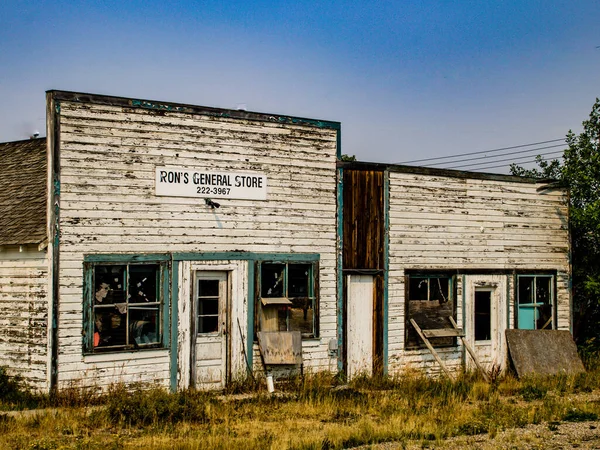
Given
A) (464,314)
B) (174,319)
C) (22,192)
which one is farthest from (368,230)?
(22,192)

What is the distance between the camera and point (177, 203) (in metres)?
13.6

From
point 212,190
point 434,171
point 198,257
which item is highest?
point 434,171

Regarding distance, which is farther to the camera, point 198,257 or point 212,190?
point 212,190

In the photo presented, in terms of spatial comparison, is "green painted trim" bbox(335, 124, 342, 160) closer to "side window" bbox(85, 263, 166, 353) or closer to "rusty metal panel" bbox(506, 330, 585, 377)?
"side window" bbox(85, 263, 166, 353)

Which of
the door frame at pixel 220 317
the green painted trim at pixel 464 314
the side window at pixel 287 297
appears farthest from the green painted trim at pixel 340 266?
the green painted trim at pixel 464 314

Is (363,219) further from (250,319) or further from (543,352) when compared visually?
(543,352)

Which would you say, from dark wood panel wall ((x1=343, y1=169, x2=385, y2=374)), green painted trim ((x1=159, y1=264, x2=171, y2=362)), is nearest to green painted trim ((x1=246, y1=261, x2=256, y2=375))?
green painted trim ((x1=159, y1=264, x2=171, y2=362))

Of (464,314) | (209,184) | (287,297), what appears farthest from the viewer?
(464,314)

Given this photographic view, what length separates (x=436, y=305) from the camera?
16516mm

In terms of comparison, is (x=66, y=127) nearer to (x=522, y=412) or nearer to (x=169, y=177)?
(x=169, y=177)

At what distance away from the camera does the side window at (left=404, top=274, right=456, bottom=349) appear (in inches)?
638

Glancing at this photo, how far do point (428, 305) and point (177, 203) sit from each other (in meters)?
5.85

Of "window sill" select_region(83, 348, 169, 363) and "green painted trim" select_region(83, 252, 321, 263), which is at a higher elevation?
"green painted trim" select_region(83, 252, 321, 263)

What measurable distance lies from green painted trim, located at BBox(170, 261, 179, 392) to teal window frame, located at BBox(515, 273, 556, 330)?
797cm
